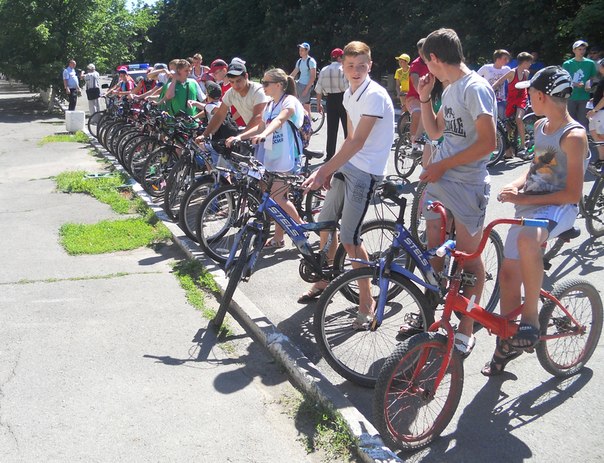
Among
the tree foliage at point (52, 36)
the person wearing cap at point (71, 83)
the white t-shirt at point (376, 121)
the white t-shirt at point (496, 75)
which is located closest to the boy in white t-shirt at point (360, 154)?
the white t-shirt at point (376, 121)

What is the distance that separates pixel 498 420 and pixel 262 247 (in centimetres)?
225

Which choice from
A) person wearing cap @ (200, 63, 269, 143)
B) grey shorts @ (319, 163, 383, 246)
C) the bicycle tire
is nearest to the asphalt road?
grey shorts @ (319, 163, 383, 246)

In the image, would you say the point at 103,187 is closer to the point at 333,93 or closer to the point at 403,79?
the point at 333,93

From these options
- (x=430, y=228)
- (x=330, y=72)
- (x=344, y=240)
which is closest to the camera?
(x=430, y=228)

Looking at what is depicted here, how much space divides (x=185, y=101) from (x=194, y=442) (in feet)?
24.3

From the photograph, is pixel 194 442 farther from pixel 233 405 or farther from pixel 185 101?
pixel 185 101

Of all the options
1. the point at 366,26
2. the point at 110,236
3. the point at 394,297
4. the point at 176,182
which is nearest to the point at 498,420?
the point at 394,297

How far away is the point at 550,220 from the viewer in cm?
380

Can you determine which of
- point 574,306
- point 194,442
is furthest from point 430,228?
point 194,442

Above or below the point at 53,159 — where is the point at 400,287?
above

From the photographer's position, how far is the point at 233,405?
405cm

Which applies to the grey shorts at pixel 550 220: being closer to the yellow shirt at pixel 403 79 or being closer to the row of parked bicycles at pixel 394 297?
the row of parked bicycles at pixel 394 297

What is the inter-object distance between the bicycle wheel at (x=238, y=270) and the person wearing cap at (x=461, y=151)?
1.43 m

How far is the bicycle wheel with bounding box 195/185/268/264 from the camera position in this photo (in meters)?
6.50
